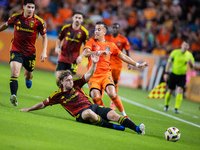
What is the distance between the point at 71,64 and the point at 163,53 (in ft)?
35.1

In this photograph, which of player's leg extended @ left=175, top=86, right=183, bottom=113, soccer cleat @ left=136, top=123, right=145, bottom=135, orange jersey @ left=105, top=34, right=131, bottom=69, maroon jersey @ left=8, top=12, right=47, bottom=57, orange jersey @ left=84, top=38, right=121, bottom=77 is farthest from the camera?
player's leg extended @ left=175, top=86, right=183, bottom=113

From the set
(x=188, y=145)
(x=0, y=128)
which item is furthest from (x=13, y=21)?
(x=188, y=145)

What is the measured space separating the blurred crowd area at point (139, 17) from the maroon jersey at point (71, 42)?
9.00 meters

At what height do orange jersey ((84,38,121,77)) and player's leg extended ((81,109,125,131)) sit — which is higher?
orange jersey ((84,38,121,77))

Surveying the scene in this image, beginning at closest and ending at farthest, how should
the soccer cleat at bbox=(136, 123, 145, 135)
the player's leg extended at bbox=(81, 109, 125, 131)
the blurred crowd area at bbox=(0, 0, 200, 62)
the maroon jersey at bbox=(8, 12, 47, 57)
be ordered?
the soccer cleat at bbox=(136, 123, 145, 135)
the player's leg extended at bbox=(81, 109, 125, 131)
the maroon jersey at bbox=(8, 12, 47, 57)
the blurred crowd area at bbox=(0, 0, 200, 62)

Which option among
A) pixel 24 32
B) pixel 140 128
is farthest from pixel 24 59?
pixel 140 128

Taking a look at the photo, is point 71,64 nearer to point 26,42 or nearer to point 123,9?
point 26,42

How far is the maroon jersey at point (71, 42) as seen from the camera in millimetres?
8992

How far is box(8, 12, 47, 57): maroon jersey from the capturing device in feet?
23.7

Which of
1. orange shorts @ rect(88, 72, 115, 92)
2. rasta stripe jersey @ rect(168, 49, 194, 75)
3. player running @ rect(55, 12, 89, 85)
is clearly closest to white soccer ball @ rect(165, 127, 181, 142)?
orange shorts @ rect(88, 72, 115, 92)

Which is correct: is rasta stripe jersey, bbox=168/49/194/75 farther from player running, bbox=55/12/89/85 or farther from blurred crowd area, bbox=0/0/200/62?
blurred crowd area, bbox=0/0/200/62

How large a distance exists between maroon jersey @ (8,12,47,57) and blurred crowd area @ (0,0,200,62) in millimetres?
10889

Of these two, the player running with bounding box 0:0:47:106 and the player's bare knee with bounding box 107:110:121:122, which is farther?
the player running with bounding box 0:0:47:106

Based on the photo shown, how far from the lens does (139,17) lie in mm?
21047
